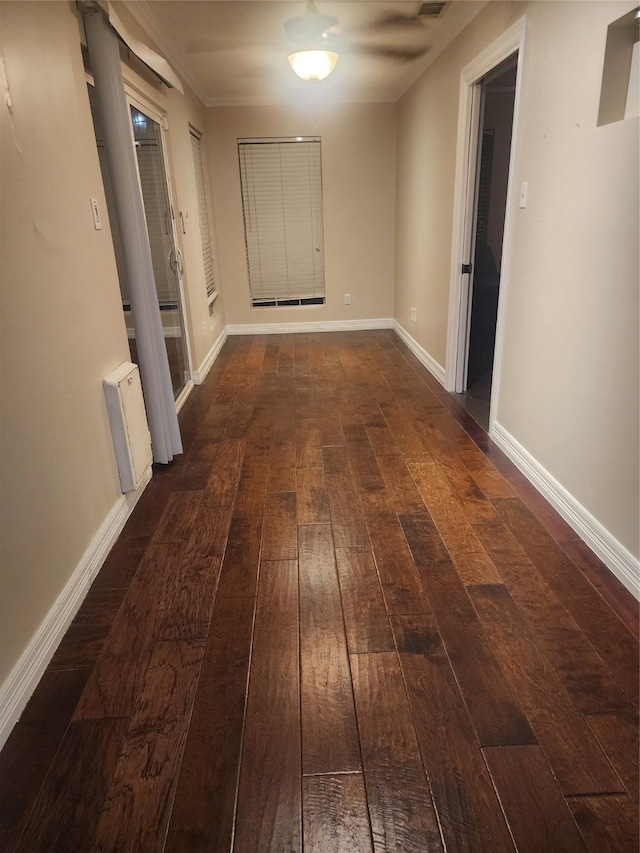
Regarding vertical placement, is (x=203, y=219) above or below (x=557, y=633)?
above

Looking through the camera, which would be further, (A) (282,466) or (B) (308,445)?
(B) (308,445)

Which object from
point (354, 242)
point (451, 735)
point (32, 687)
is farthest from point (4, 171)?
point (354, 242)

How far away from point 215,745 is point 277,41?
4.04m

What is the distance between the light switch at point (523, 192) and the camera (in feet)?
8.34

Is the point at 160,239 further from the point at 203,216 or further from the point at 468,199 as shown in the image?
the point at 468,199

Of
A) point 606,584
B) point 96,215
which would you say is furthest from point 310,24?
point 606,584

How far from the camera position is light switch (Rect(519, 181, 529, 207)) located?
2543mm

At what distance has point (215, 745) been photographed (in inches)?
55.0

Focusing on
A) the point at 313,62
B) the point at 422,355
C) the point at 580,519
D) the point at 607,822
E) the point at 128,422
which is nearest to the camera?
the point at 607,822

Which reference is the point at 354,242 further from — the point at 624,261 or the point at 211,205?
the point at 624,261

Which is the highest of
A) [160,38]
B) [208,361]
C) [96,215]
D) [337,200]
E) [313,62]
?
[160,38]

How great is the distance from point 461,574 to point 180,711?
1.09 metres

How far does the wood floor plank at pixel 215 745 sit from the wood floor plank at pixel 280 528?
359 millimetres

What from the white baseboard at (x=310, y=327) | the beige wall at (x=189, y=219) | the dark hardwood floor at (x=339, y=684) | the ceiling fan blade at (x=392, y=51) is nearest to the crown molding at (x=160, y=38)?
the beige wall at (x=189, y=219)
